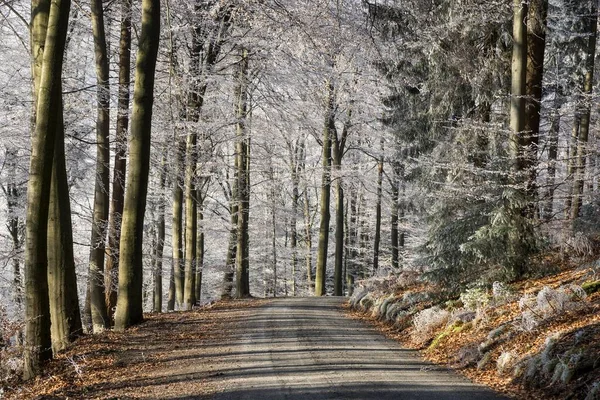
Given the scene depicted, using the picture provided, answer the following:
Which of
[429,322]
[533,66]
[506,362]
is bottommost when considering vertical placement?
[429,322]

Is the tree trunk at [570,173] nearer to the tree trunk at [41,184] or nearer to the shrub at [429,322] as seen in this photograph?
the shrub at [429,322]

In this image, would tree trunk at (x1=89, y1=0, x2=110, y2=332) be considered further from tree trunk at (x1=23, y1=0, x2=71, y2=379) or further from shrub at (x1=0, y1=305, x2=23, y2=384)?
tree trunk at (x1=23, y1=0, x2=71, y2=379)

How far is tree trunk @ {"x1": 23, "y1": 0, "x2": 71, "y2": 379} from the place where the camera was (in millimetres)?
7484

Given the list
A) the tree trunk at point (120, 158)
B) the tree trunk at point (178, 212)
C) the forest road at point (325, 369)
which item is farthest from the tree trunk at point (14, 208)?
A: the forest road at point (325, 369)

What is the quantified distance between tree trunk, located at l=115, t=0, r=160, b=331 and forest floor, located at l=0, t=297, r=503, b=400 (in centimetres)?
82

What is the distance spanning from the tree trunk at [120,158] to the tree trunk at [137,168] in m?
1.73

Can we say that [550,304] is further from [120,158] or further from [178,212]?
[178,212]

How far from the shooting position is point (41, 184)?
753cm

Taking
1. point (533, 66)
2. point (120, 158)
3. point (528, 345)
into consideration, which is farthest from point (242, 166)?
point (528, 345)

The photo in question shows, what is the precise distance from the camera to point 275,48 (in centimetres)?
1683

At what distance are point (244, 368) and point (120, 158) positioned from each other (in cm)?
687

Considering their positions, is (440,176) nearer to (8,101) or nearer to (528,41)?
(528,41)

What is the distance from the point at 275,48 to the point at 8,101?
767cm

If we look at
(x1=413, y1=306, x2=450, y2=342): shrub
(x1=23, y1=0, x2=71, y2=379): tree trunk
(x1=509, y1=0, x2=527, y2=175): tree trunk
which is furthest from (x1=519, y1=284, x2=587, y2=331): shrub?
(x1=23, y1=0, x2=71, y2=379): tree trunk
